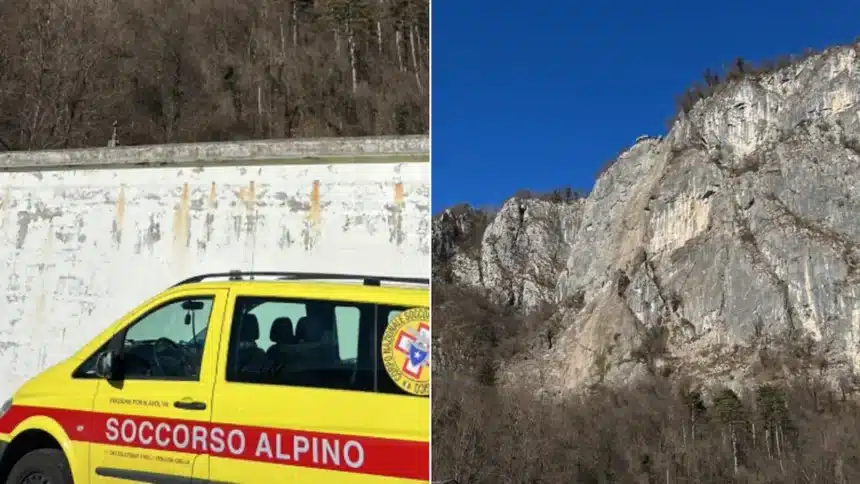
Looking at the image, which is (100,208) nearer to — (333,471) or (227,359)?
(227,359)

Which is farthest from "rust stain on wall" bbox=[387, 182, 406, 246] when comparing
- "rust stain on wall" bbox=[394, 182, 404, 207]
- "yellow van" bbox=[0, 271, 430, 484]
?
"yellow van" bbox=[0, 271, 430, 484]

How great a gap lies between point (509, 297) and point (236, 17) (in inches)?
682

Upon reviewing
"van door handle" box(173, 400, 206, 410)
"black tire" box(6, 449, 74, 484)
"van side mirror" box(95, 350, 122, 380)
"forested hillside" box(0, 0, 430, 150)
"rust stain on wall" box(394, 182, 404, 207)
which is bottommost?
"black tire" box(6, 449, 74, 484)

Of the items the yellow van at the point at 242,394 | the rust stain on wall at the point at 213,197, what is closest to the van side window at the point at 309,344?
the yellow van at the point at 242,394

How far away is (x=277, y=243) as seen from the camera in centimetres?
422

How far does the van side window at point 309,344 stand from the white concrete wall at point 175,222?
5.08 feet

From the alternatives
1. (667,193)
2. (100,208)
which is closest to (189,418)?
(100,208)

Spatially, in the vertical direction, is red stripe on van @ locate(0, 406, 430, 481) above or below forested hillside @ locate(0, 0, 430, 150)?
below

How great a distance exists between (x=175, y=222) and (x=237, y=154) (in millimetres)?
585

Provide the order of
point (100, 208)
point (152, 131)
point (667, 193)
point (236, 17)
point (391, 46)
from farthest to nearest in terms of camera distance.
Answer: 1. point (667, 193)
2. point (236, 17)
3. point (391, 46)
4. point (152, 131)
5. point (100, 208)

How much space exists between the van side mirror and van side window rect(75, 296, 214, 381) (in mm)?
29

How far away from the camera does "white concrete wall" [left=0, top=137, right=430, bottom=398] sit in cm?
413

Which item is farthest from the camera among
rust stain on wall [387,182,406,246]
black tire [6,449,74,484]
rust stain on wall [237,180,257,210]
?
rust stain on wall [237,180,257,210]

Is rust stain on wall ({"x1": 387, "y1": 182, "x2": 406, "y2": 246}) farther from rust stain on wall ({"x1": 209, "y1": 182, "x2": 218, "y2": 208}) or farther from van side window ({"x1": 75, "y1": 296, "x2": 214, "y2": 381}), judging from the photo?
van side window ({"x1": 75, "y1": 296, "x2": 214, "y2": 381})
